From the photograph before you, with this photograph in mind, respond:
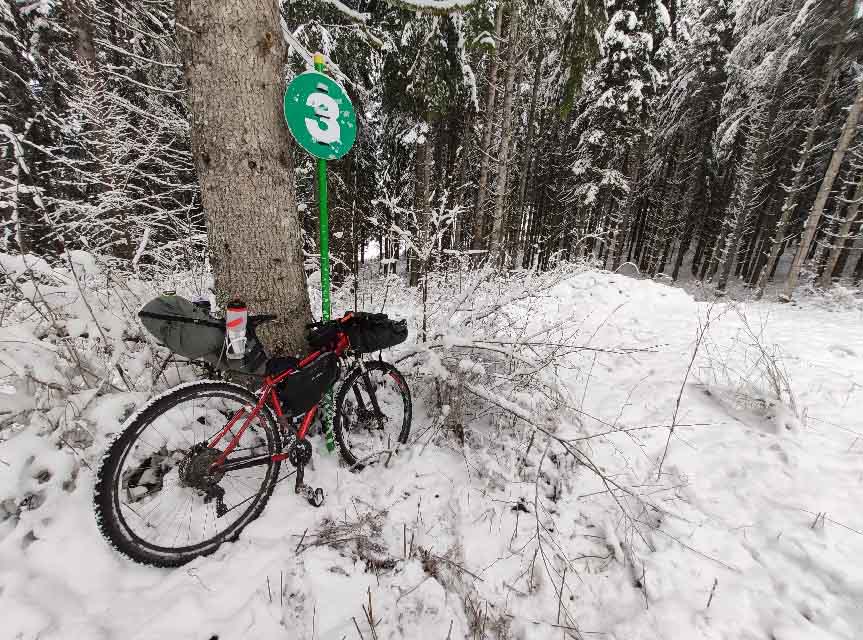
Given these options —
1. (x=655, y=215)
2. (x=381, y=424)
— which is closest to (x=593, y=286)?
(x=381, y=424)

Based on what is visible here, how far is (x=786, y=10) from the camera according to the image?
41.0 ft

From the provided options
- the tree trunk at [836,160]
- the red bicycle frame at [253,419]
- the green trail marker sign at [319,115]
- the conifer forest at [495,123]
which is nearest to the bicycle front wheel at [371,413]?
the red bicycle frame at [253,419]

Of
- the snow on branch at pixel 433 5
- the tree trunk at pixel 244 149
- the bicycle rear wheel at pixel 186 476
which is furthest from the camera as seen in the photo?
the snow on branch at pixel 433 5

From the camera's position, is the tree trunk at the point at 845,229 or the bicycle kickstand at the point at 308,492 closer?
the bicycle kickstand at the point at 308,492

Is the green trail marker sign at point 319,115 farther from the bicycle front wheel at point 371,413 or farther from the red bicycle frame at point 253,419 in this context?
the bicycle front wheel at point 371,413

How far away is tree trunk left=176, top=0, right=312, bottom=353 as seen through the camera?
2.18 meters

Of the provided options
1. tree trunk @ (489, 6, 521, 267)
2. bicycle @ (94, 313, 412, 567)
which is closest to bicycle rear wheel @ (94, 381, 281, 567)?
bicycle @ (94, 313, 412, 567)

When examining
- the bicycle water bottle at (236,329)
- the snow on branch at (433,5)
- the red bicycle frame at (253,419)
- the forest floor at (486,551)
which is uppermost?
the snow on branch at (433,5)

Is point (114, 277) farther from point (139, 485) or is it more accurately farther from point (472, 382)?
point (472, 382)

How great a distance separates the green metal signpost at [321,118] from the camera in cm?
223

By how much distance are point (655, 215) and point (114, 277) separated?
25.1 m

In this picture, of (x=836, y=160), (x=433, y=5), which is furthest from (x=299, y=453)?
(x=836, y=160)

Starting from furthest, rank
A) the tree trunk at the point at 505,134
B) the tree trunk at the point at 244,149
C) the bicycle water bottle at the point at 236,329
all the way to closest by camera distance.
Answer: the tree trunk at the point at 505,134 → the tree trunk at the point at 244,149 → the bicycle water bottle at the point at 236,329

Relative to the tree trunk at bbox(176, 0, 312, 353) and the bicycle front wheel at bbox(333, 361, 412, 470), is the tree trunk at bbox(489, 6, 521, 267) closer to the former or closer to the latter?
the bicycle front wheel at bbox(333, 361, 412, 470)
